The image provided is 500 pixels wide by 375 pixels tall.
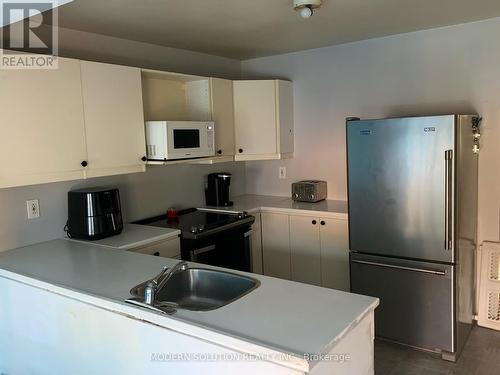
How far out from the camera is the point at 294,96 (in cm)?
398

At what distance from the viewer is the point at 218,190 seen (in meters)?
3.81

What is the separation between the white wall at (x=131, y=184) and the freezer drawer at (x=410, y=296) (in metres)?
1.56

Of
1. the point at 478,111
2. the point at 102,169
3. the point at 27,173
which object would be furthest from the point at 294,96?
the point at 27,173

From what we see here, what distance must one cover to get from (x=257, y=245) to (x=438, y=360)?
1.62 metres

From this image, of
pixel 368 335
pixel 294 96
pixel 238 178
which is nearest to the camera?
pixel 368 335

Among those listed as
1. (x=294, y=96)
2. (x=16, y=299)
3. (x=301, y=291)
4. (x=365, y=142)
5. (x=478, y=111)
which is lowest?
(x=16, y=299)

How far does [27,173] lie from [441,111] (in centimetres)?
286

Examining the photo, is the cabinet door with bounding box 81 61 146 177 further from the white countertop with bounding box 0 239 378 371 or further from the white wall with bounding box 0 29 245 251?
the white countertop with bounding box 0 239 378 371

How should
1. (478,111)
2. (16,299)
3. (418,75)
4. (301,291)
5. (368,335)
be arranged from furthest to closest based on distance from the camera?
(418,75)
(478,111)
(16,299)
(301,291)
(368,335)

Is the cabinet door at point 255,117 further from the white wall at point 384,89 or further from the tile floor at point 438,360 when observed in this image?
the tile floor at point 438,360

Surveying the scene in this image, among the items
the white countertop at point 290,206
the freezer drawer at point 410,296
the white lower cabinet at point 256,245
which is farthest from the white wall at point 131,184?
the freezer drawer at point 410,296

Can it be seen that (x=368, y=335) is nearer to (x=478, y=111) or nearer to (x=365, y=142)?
(x=365, y=142)

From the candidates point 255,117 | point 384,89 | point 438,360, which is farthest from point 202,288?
point 384,89

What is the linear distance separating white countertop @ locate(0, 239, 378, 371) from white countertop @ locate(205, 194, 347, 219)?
5.18 ft
